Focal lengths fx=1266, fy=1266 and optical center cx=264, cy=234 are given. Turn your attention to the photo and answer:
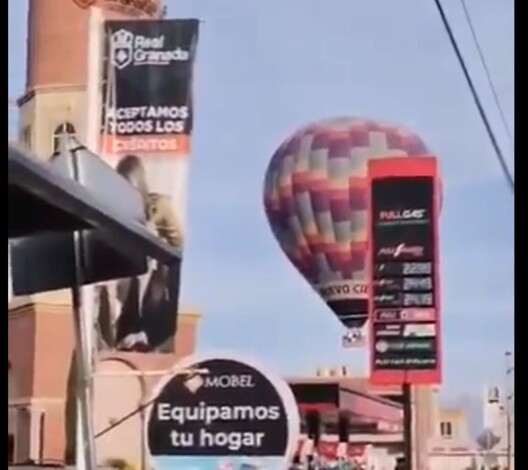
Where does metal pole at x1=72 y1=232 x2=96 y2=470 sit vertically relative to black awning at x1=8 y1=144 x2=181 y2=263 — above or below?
below

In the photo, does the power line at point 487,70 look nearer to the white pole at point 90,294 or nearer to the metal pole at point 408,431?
the metal pole at point 408,431

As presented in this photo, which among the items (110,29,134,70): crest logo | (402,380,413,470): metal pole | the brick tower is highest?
(110,29,134,70): crest logo

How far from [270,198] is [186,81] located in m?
0.30

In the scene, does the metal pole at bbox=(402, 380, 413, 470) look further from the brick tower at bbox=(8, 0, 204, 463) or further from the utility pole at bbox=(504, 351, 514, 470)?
the brick tower at bbox=(8, 0, 204, 463)

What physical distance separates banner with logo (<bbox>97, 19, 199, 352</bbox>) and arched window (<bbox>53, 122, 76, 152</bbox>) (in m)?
0.07

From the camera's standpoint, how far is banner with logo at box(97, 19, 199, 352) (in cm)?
254

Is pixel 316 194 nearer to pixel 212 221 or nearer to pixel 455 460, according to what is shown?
pixel 212 221

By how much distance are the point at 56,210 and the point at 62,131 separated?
0.54 ft

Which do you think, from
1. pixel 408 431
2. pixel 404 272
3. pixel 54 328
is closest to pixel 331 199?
pixel 404 272

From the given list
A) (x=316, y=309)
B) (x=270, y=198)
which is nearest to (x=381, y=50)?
(x=270, y=198)

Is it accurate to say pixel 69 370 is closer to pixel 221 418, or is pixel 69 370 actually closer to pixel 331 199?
pixel 221 418

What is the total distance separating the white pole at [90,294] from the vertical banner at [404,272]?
559mm

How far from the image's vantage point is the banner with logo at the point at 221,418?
2.49 meters

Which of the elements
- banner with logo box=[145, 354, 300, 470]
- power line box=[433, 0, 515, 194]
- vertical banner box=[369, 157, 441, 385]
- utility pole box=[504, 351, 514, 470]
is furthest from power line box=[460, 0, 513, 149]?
banner with logo box=[145, 354, 300, 470]
